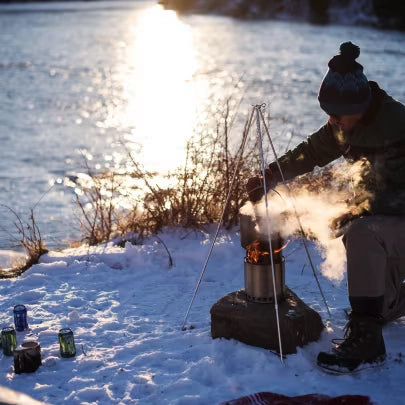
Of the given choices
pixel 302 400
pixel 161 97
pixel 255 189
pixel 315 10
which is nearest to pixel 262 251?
pixel 255 189

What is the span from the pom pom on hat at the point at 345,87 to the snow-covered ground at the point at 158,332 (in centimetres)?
126

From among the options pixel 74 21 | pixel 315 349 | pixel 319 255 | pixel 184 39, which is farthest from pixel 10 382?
pixel 74 21

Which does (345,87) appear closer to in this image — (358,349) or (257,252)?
(257,252)

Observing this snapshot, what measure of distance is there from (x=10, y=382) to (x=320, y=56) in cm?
1909

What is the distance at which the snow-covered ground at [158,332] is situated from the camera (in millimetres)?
3223

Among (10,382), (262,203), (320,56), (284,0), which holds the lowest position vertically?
(10,382)

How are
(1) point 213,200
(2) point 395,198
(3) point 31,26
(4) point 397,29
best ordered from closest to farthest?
(2) point 395,198
(1) point 213,200
(4) point 397,29
(3) point 31,26

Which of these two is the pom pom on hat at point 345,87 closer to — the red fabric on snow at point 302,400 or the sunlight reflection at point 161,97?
the red fabric on snow at point 302,400

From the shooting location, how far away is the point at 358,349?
327 cm

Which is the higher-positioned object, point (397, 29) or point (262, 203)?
point (397, 29)

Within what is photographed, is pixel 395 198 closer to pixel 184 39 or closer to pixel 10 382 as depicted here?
pixel 10 382

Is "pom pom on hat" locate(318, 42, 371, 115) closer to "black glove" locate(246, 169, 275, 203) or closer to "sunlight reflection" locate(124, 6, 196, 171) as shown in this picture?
"black glove" locate(246, 169, 275, 203)

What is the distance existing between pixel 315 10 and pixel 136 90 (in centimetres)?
2100

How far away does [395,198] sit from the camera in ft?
10.9
